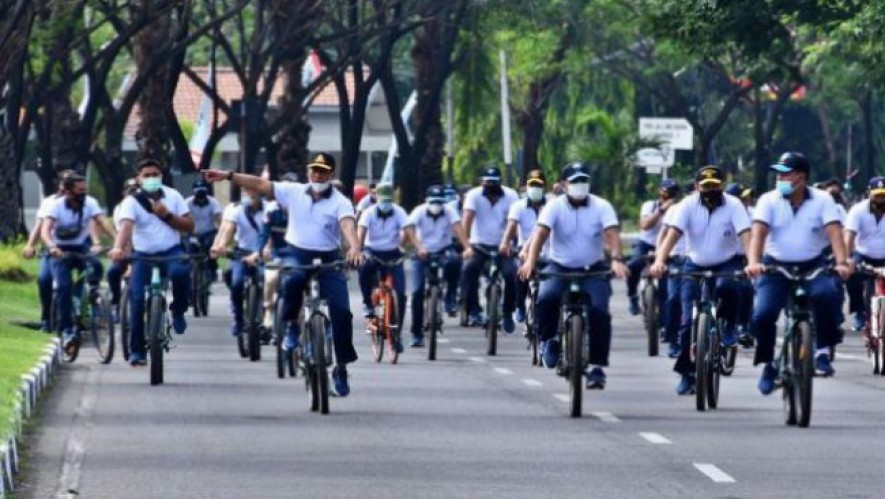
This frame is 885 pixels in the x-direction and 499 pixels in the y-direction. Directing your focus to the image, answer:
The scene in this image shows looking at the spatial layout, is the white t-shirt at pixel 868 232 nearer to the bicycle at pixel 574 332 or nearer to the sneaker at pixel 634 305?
the bicycle at pixel 574 332

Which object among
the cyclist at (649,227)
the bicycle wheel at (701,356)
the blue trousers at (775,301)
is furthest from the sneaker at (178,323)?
the cyclist at (649,227)

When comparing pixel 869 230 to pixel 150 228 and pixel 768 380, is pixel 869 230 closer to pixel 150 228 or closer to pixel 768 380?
pixel 150 228

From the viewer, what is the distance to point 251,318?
2536cm

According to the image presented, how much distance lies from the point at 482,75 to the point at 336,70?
393 inches

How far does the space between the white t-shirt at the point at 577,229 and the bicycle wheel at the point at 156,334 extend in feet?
12.7

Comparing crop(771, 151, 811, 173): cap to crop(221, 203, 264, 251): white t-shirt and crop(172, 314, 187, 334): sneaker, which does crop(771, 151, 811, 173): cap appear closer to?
crop(172, 314, 187, 334): sneaker

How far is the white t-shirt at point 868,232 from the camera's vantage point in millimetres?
26516

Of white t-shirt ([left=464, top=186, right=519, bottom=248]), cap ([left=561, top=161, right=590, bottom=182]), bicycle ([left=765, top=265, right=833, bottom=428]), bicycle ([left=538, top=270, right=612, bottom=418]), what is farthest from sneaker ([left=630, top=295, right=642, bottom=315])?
bicycle ([left=765, top=265, right=833, bottom=428])

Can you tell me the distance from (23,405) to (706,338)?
4.61 m

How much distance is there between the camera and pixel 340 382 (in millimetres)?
19297

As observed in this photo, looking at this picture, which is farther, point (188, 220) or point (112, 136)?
point (112, 136)

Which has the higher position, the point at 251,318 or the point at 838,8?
the point at 838,8

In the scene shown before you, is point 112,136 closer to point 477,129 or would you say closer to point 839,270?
point 477,129

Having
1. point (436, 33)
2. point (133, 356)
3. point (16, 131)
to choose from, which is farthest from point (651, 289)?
point (436, 33)
